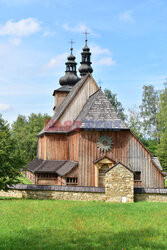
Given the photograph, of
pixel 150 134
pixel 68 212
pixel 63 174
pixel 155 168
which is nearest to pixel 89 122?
pixel 63 174

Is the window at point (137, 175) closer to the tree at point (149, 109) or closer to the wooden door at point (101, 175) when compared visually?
the wooden door at point (101, 175)

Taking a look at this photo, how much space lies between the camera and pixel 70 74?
41.0m

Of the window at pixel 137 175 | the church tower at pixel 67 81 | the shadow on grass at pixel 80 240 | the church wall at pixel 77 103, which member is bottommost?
the shadow on grass at pixel 80 240

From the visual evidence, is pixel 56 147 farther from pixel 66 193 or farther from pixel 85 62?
pixel 85 62

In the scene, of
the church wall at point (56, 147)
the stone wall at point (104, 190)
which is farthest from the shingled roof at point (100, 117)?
the church wall at point (56, 147)

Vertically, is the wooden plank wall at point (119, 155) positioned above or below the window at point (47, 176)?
above

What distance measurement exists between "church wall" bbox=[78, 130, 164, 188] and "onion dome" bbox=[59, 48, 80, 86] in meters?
16.0

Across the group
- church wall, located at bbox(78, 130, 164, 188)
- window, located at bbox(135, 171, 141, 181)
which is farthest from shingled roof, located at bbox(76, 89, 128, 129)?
window, located at bbox(135, 171, 141, 181)

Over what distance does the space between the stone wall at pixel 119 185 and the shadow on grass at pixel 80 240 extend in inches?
329

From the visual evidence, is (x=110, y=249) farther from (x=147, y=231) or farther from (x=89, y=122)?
(x=89, y=122)

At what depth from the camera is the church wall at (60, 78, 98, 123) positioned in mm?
30734

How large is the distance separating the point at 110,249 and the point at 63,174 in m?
16.3

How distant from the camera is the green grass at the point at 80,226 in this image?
10.0 meters

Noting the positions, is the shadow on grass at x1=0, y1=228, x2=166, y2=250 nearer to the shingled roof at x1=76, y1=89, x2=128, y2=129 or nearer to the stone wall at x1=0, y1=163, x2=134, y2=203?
the stone wall at x1=0, y1=163, x2=134, y2=203
